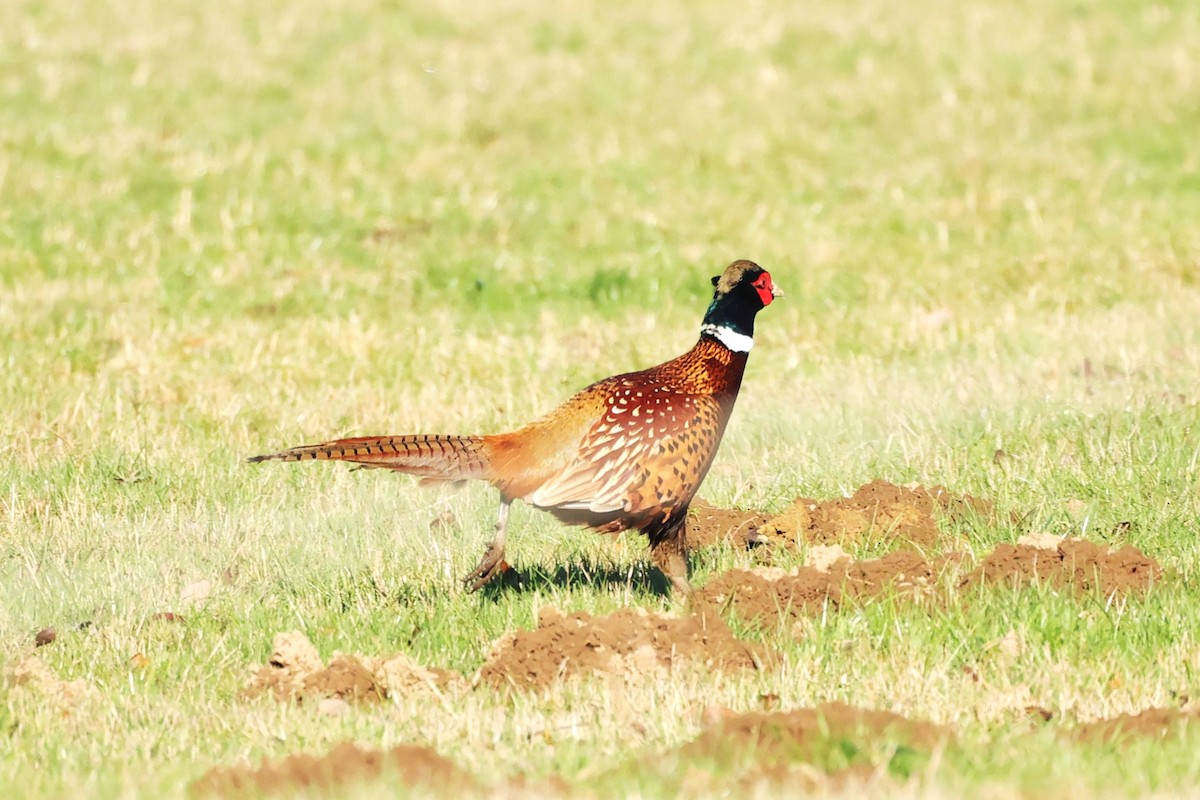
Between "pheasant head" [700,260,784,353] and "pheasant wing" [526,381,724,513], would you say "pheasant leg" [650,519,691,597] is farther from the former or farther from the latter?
"pheasant head" [700,260,784,353]

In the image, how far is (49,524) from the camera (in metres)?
7.61

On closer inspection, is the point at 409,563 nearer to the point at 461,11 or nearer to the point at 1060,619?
the point at 1060,619

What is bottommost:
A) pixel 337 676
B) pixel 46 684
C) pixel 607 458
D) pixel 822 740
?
pixel 46 684

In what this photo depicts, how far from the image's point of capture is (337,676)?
18.3 ft

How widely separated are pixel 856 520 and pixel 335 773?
3.08m

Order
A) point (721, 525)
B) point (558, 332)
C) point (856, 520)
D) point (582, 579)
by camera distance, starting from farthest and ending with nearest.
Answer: point (558, 332) < point (721, 525) < point (856, 520) < point (582, 579)

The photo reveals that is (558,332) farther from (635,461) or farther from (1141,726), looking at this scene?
(1141,726)

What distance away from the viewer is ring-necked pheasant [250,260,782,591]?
6.27 m

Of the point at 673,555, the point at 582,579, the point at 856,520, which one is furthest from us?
the point at 856,520

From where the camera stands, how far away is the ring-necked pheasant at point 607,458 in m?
6.27

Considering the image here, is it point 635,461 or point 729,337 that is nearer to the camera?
point 635,461

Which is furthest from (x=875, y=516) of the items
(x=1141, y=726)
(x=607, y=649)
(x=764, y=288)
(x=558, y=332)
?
(x=558, y=332)

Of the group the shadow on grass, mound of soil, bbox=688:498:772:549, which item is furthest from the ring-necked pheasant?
mound of soil, bbox=688:498:772:549

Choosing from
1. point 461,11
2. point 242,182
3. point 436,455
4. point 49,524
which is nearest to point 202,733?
point 436,455
